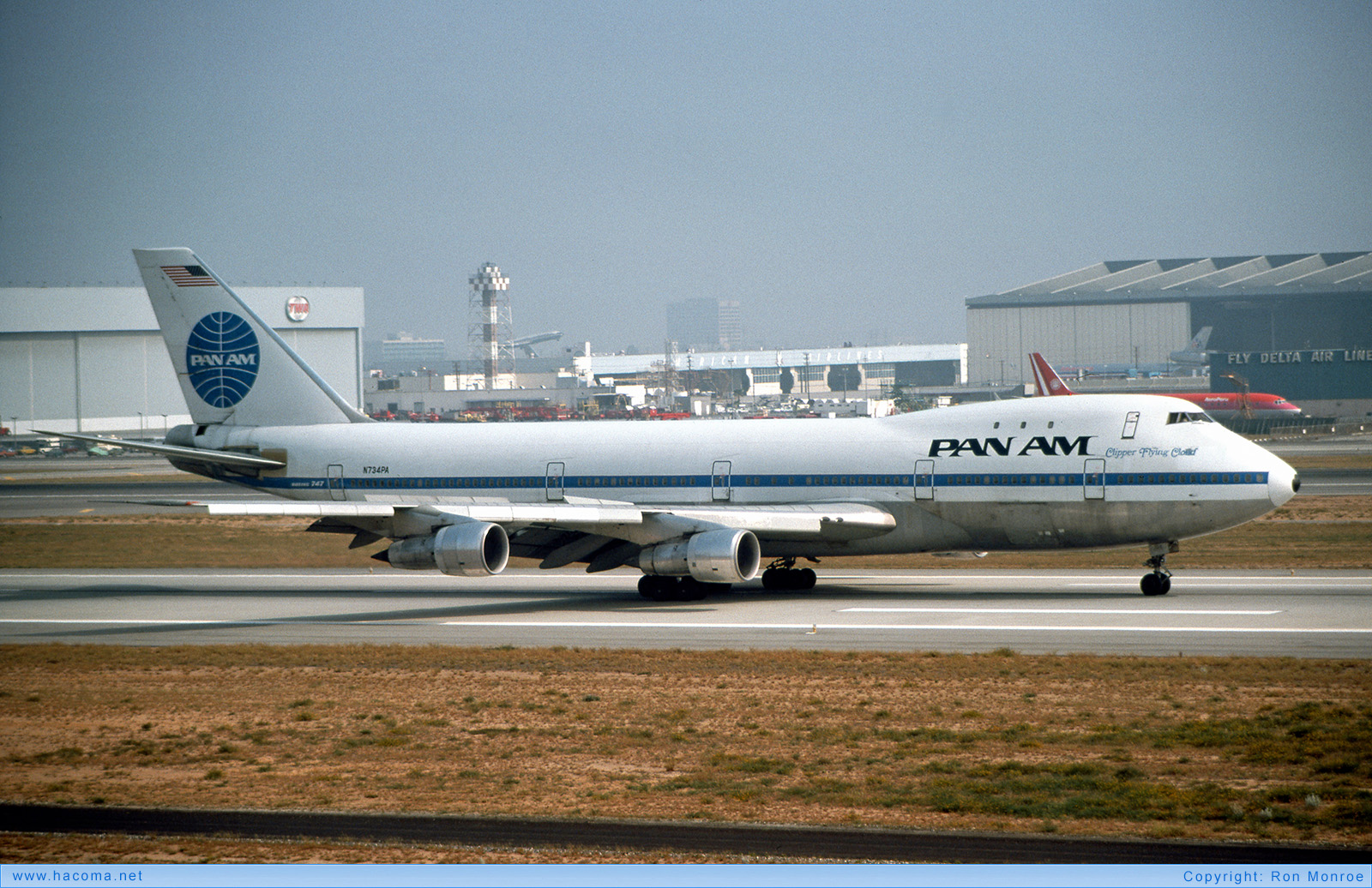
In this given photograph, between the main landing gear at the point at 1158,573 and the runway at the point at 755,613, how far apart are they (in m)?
0.31

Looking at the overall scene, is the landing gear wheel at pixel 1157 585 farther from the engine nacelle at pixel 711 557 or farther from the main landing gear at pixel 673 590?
the main landing gear at pixel 673 590

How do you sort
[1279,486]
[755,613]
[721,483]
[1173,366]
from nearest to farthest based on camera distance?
[1279,486] → [755,613] → [721,483] → [1173,366]

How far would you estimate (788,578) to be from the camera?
121 feet

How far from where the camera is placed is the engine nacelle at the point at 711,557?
104 ft

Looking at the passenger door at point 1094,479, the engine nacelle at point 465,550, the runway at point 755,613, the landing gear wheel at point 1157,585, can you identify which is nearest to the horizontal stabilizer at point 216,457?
the runway at point 755,613

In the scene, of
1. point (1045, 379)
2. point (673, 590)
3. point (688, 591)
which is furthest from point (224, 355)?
point (1045, 379)

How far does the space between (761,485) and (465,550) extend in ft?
28.3

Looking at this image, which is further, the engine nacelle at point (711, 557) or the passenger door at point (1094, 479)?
the passenger door at point (1094, 479)

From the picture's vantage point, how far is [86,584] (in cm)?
4084

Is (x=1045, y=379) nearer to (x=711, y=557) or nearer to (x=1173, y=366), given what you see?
(x=711, y=557)

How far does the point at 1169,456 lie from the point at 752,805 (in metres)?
21.0

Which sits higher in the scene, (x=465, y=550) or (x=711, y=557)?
(x=465, y=550)

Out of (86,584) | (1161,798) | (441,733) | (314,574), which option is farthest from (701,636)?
(86,584)

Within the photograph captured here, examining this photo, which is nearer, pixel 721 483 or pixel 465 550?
pixel 465 550
